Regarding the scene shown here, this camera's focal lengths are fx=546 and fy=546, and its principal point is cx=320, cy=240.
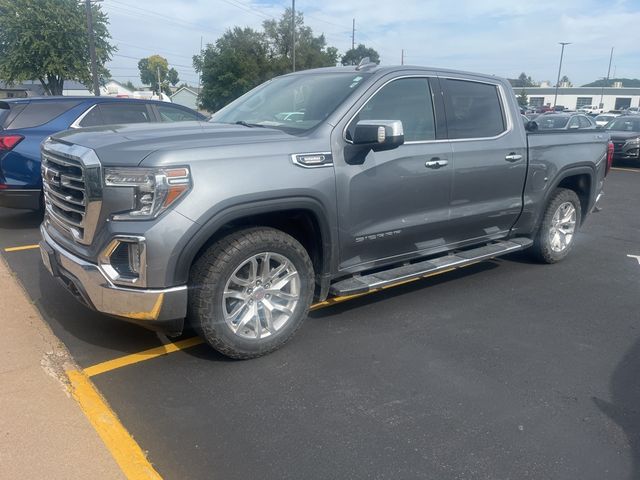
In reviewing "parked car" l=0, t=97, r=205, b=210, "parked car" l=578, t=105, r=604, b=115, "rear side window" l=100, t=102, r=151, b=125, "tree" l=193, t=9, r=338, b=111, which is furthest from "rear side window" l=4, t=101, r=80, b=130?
"parked car" l=578, t=105, r=604, b=115

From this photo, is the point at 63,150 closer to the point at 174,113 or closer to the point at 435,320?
the point at 435,320

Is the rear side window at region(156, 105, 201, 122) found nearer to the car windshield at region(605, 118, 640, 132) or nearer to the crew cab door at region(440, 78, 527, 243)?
the crew cab door at region(440, 78, 527, 243)

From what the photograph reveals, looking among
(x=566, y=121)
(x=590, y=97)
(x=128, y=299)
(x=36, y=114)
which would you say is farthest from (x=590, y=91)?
(x=128, y=299)

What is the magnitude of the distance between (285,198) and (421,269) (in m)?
1.50

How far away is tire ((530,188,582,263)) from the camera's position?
581cm

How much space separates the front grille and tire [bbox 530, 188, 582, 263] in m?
4.53

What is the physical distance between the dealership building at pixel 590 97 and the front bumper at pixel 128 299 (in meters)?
90.6

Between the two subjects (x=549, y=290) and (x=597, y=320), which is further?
(x=549, y=290)

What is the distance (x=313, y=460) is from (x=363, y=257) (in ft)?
5.80

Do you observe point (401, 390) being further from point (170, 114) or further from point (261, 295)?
point (170, 114)

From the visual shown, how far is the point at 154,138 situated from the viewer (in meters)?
3.35

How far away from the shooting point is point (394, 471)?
264 cm

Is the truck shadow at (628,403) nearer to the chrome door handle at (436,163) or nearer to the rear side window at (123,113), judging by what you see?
the chrome door handle at (436,163)

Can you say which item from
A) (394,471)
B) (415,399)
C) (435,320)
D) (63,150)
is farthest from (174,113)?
(394,471)
